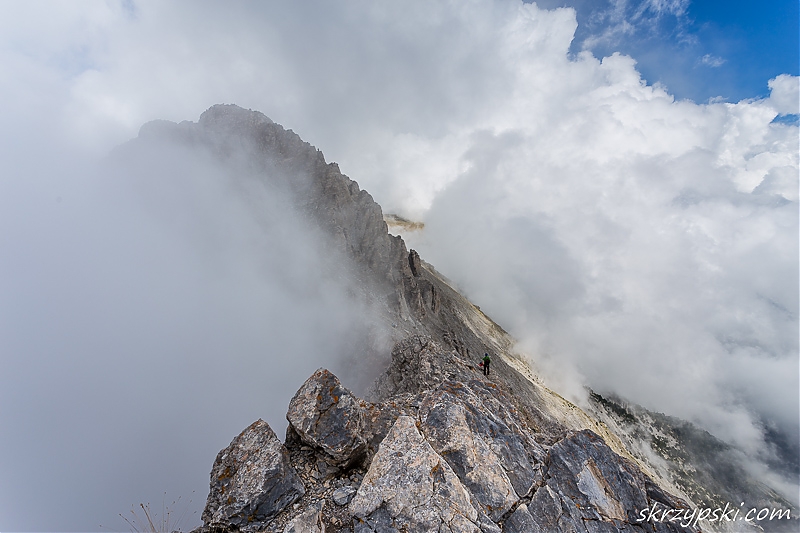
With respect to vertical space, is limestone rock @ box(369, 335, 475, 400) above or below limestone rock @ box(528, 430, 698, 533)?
above

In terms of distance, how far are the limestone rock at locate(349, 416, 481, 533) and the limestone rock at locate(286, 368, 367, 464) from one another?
1.45m

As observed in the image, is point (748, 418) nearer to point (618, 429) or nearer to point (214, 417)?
point (618, 429)

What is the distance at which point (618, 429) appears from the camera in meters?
92.9

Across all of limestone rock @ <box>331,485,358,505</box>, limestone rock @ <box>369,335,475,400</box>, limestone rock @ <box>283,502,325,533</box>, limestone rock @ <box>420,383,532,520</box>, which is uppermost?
limestone rock @ <box>369,335,475,400</box>

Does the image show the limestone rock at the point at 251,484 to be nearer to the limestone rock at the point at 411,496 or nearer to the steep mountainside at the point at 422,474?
the steep mountainside at the point at 422,474

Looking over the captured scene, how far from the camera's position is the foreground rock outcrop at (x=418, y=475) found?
8953mm

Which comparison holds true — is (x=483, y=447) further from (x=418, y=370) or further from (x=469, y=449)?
(x=418, y=370)

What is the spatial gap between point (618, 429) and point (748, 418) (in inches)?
7491

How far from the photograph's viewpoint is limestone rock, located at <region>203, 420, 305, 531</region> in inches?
371

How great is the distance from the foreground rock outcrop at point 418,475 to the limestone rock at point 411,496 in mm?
27

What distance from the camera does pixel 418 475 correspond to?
938 cm

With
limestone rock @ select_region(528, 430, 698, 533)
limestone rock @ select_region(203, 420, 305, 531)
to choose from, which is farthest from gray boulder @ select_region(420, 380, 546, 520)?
limestone rock @ select_region(203, 420, 305, 531)

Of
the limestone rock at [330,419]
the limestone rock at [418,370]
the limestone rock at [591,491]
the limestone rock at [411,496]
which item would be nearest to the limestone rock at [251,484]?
the limestone rock at [330,419]

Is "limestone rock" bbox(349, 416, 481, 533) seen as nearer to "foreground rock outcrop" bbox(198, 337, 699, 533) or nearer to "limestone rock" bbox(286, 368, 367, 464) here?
"foreground rock outcrop" bbox(198, 337, 699, 533)
